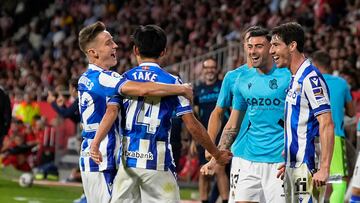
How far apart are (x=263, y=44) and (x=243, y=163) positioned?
1145 millimetres

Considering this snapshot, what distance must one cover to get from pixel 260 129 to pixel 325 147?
1788mm

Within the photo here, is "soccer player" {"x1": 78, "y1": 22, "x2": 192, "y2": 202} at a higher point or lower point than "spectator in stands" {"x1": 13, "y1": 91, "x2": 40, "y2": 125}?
lower

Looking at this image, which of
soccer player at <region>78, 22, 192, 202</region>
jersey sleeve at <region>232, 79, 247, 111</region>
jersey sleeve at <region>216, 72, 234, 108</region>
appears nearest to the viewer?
soccer player at <region>78, 22, 192, 202</region>

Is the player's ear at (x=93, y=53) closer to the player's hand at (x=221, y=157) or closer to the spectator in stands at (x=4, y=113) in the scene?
the player's hand at (x=221, y=157)

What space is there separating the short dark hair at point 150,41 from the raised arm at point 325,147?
1372 millimetres

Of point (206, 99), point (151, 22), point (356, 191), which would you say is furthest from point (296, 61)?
point (151, 22)

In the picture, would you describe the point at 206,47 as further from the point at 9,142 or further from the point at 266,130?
the point at 266,130

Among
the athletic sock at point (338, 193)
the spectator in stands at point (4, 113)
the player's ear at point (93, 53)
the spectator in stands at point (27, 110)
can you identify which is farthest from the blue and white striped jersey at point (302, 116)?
the spectator in stands at point (27, 110)

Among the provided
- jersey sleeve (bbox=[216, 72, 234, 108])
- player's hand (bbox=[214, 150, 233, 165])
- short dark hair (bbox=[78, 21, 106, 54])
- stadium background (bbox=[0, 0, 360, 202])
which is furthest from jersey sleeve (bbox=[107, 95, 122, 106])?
stadium background (bbox=[0, 0, 360, 202])

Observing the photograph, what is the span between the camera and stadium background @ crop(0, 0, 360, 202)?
68.2 ft

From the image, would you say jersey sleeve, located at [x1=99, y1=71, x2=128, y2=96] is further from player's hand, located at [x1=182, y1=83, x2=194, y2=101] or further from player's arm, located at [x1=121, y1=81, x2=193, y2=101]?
player's hand, located at [x1=182, y1=83, x2=194, y2=101]

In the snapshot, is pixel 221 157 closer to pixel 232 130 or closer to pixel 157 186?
pixel 157 186

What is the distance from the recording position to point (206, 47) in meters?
25.2

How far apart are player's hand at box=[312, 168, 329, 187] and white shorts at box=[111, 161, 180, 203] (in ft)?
3.71
